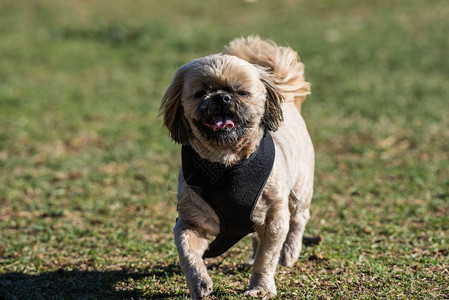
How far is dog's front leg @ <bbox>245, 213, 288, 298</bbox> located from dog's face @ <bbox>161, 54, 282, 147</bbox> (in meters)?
0.67

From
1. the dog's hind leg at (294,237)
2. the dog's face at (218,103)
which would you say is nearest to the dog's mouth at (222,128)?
the dog's face at (218,103)

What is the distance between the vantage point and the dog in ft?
12.7

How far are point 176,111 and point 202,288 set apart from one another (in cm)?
118

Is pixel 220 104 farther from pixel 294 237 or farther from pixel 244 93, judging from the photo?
pixel 294 237

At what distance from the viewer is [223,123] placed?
12.7ft

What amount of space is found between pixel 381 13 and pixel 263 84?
1512 cm

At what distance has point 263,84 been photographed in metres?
4.14

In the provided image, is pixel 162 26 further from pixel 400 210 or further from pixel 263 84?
pixel 263 84

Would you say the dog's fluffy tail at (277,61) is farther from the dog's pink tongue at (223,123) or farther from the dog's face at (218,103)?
the dog's pink tongue at (223,123)

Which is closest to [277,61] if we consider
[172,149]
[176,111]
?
[176,111]

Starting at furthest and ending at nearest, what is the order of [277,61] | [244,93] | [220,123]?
[277,61]
[244,93]
[220,123]

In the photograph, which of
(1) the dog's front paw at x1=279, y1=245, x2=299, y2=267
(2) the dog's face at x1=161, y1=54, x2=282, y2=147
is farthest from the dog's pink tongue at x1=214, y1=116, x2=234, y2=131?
(1) the dog's front paw at x1=279, y1=245, x2=299, y2=267

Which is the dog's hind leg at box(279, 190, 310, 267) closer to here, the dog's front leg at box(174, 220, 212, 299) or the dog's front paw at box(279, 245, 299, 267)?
the dog's front paw at box(279, 245, 299, 267)

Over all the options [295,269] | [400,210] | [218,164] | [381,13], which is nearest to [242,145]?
[218,164]
